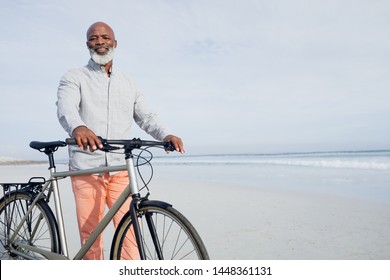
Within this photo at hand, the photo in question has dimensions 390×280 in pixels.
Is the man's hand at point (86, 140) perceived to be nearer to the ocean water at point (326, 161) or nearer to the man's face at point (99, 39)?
the man's face at point (99, 39)

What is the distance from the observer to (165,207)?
2.22 m

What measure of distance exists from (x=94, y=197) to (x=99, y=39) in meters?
1.32

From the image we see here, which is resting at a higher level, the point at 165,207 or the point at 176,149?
the point at 176,149

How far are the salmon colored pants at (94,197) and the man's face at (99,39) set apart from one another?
1049 millimetres

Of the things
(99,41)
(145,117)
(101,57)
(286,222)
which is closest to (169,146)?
(145,117)

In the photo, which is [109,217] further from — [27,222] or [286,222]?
[286,222]

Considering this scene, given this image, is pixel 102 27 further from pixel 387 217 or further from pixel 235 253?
pixel 387 217

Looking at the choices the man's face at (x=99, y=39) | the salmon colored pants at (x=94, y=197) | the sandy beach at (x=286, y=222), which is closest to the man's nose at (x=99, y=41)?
the man's face at (x=99, y=39)

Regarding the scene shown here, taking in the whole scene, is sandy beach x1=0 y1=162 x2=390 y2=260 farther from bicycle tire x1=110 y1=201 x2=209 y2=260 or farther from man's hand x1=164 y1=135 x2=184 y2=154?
man's hand x1=164 y1=135 x2=184 y2=154

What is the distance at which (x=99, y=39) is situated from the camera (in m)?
2.95

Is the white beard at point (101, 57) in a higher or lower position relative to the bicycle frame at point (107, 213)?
higher

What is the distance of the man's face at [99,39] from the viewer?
2949 mm
